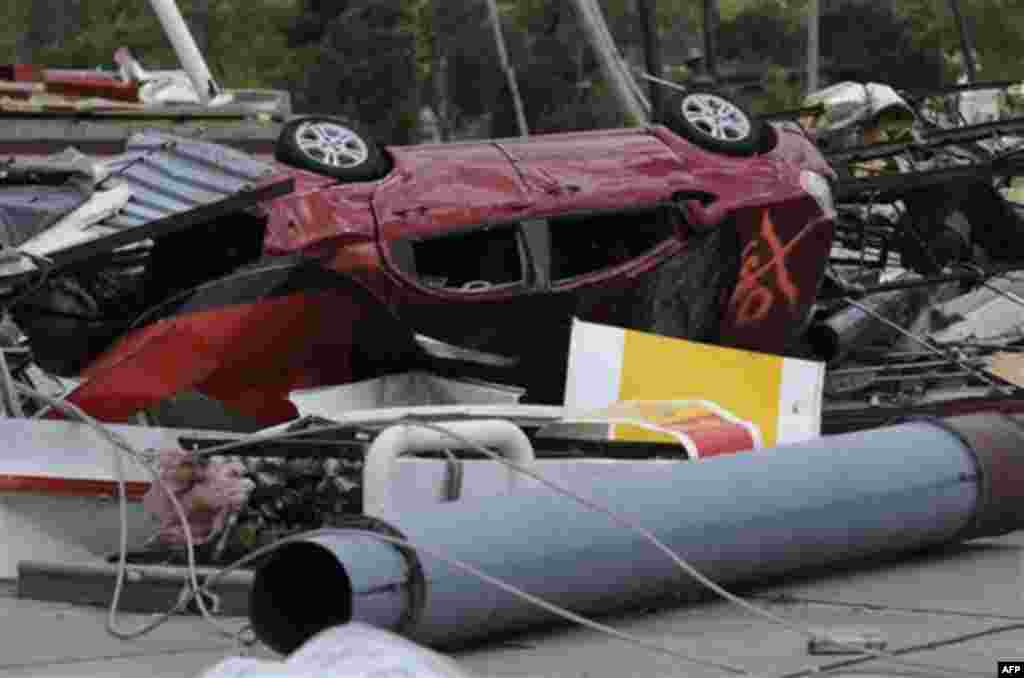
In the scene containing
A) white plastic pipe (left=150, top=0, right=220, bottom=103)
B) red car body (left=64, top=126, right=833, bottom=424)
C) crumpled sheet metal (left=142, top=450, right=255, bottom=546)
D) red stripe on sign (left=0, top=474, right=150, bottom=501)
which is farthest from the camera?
white plastic pipe (left=150, top=0, right=220, bottom=103)

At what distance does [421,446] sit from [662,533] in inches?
44.0

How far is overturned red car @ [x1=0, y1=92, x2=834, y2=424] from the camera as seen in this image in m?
10.8

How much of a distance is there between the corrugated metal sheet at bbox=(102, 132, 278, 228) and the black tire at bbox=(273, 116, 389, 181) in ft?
0.77

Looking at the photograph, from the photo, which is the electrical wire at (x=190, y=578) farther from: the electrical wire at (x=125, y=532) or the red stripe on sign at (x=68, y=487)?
the red stripe on sign at (x=68, y=487)

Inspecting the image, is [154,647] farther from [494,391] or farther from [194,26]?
[194,26]

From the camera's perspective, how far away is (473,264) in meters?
11.6

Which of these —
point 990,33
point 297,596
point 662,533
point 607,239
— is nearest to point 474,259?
point 607,239

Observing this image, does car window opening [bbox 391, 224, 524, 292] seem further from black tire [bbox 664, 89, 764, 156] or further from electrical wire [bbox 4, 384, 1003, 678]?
electrical wire [bbox 4, 384, 1003, 678]

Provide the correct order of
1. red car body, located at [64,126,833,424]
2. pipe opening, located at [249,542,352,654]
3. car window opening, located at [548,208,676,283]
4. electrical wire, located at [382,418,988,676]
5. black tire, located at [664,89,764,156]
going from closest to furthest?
electrical wire, located at [382,418,988,676] < pipe opening, located at [249,542,352,654] < red car body, located at [64,126,833,424] < car window opening, located at [548,208,676,283] < black tire, located at [664,89,764,156]

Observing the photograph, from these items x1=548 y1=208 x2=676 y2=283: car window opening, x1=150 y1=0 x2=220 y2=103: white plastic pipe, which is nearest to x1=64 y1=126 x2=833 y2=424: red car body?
x1=548 y1=208 x2=676 y2=283: car window opening

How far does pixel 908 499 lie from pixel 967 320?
591cm

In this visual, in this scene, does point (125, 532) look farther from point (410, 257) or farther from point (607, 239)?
point (607, 239)

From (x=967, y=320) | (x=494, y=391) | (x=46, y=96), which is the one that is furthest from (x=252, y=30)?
(x=494, y=391)

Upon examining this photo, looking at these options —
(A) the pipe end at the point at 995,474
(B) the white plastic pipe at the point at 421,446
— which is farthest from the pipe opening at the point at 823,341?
(B) the white plastic pipe at the point at 421,446
